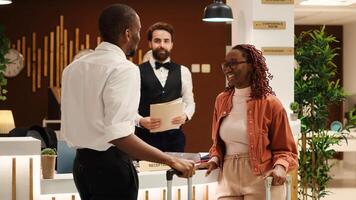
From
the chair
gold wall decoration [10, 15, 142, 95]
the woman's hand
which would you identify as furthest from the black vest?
gold wall decoration [10, 15, 142, 95]

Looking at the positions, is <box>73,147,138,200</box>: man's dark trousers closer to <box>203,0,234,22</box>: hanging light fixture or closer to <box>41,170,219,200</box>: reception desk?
<box>41,170,219,200</box>: reception desk

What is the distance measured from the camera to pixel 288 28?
215 inches

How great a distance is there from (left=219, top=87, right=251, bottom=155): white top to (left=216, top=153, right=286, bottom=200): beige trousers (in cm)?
4

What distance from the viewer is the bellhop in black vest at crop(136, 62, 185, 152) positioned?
467 centimetres

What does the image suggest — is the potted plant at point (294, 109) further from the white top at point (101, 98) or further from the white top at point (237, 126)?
the white top at point (101, 98)

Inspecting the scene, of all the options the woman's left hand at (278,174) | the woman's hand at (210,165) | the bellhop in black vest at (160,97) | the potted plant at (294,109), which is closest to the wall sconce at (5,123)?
the bellhop in black vest at (160,97)

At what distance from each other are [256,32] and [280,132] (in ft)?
7.74

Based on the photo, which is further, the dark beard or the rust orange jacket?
the dark beard

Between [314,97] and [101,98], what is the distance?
3.73 metres

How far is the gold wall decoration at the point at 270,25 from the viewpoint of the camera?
5414 mm

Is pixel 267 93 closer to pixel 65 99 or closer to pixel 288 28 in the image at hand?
pixel 65 99

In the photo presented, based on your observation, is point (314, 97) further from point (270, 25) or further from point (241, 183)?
point (241, 183)

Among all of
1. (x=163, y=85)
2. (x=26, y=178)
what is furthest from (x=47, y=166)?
(x=163, y=85)

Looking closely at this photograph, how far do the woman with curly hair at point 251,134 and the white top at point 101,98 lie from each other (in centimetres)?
86
